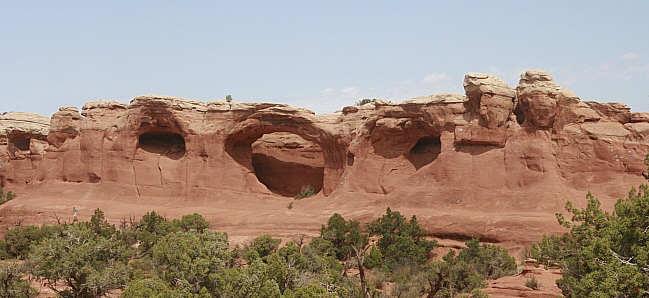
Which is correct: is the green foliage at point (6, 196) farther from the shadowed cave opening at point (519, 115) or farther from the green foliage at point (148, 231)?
the shadowed cave opening at point (519, 115)

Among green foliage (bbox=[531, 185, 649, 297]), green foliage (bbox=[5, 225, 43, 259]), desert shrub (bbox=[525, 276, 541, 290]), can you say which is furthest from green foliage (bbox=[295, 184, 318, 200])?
green foliage (bbox=[531, 185, 649, 297])

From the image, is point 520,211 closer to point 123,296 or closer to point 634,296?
point 634,296

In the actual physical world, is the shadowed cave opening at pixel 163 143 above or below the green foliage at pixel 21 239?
above

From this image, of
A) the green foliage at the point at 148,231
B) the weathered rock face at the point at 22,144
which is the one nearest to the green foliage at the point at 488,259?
the green foliage at the point at 148,231

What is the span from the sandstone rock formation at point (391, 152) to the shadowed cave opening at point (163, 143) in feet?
0.24

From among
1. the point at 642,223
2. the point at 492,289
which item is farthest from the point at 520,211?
the point at 642,223

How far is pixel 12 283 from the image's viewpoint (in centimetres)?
1978

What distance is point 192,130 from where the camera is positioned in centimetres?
3547

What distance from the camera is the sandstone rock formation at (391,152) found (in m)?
27.8

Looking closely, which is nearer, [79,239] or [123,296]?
[123,296]

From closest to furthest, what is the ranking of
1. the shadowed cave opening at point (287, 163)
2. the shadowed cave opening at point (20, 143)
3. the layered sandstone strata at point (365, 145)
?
the layered sandstone strata at point (365, 145) < the shadowed cave opening at point (287, 163) < the shadowed cave opening at point (20, 143)

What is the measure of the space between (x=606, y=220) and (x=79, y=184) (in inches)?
1109

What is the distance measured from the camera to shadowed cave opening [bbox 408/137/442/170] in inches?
1282

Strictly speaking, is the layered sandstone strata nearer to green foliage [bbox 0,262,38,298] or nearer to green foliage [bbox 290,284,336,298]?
green foliage [bbox 290,284,336,298]
